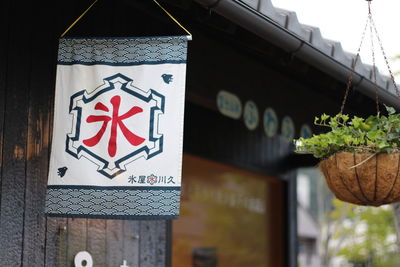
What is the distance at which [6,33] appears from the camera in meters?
4.48

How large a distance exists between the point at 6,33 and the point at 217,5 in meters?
1.45

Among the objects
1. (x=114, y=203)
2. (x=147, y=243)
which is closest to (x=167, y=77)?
(x=114, y=203)

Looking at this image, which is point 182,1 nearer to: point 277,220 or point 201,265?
point 201,265

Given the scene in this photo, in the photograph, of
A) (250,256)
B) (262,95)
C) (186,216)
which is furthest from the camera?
(250,256)

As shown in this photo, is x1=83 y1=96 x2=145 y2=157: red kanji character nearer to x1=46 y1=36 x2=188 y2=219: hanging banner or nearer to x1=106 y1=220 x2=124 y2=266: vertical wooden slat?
x1=46 y1=36 x2=188 y2=219: hanging banner

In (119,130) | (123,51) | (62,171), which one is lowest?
(62,171)

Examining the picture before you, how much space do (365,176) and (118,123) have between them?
157cm

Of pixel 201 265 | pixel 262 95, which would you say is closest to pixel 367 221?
pixel 201 265

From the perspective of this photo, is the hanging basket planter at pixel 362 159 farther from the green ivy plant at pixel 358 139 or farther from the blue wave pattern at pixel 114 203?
the blue wave pattern at pixel 114 203

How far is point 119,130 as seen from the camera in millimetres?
3977

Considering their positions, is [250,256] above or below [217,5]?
below

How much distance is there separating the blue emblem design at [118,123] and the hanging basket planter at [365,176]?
3.88 ft

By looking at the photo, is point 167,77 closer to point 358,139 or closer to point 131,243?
point 358,139

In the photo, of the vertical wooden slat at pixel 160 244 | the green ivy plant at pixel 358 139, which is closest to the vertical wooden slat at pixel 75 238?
the vertical wooden slat at pixel 160 244
